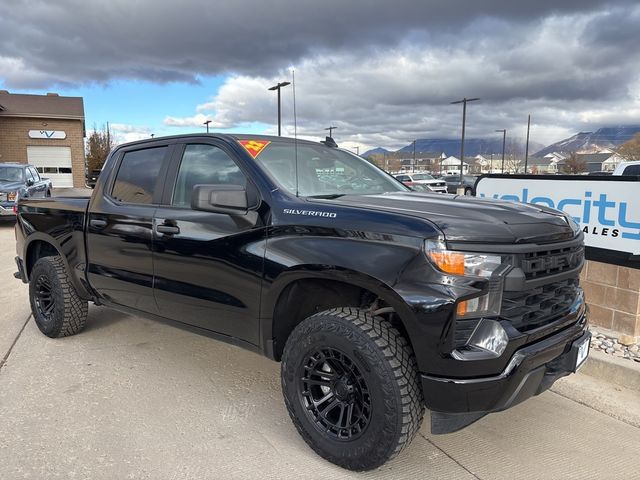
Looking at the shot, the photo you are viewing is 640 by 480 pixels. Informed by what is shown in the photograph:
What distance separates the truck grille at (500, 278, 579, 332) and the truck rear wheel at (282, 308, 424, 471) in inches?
20.8

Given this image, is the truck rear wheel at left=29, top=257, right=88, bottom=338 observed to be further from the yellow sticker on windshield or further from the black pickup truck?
the yellow sticker on windshield

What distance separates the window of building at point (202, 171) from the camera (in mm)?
3391

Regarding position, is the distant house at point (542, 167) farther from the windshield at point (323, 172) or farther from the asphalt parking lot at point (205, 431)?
the asphalt parking lot at point (205, 431)

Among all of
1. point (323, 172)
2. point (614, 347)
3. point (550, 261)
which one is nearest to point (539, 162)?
point (614, 347)

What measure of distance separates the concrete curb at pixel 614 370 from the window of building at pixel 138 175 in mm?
3633

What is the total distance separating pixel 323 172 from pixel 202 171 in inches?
32.9

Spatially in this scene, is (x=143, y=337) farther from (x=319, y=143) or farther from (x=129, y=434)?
(x=319, y=143)

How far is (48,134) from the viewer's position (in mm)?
30281

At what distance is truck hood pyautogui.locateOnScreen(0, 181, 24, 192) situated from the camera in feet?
44.8

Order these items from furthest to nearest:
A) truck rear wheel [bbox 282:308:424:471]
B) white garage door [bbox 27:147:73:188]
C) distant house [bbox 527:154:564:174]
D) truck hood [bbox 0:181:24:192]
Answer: distant house [bbox 527:154:564:174], white garage door [bbox 27:147:73:188], truck hood [bbox 0:181:24:192], truck rear wheel [bbox 282:308:424:471]

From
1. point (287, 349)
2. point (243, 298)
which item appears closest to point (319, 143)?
point (243, 298)

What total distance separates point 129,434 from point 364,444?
4.83ft

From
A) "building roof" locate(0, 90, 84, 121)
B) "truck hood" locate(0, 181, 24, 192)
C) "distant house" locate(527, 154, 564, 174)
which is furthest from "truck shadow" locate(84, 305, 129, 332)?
"distant house" locate(527, 154, 564, 174)

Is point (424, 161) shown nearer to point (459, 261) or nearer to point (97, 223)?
point (97, 223)
